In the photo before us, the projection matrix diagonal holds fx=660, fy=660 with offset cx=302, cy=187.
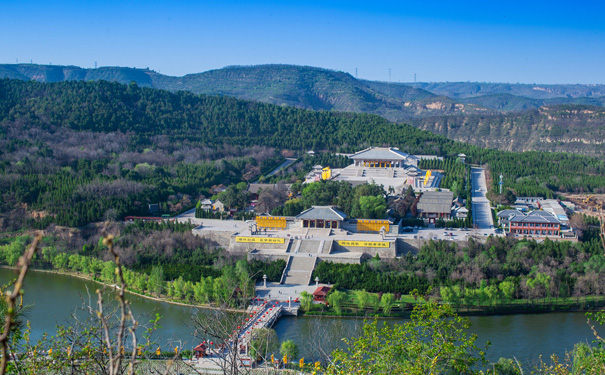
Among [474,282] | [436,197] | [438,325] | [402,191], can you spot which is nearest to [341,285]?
[474,282]

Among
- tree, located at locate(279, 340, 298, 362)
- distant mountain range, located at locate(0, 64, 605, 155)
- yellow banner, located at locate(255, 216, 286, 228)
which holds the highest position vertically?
distant mountain range, located at locate(0, 64, 605, 155)

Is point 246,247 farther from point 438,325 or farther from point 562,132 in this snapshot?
point 562,132

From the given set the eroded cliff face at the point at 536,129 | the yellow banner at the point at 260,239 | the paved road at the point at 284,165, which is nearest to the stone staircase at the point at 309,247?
the yellow banner at the point at 260,239

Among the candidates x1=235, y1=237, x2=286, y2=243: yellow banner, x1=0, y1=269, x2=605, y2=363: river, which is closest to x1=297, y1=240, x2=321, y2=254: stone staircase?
x1=235, y1=237, x2=286, y2=243: yellow banner

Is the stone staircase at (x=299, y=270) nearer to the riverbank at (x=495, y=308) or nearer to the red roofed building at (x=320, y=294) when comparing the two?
the red roofed building at (x=320, y=294)

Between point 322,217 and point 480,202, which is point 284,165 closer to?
point 480,202

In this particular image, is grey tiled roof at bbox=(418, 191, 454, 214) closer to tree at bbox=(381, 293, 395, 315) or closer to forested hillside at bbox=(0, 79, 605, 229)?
forested hillside at bbox=(0, 79, 605, 229)

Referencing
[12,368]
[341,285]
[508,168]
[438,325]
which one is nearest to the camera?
[12,368]
